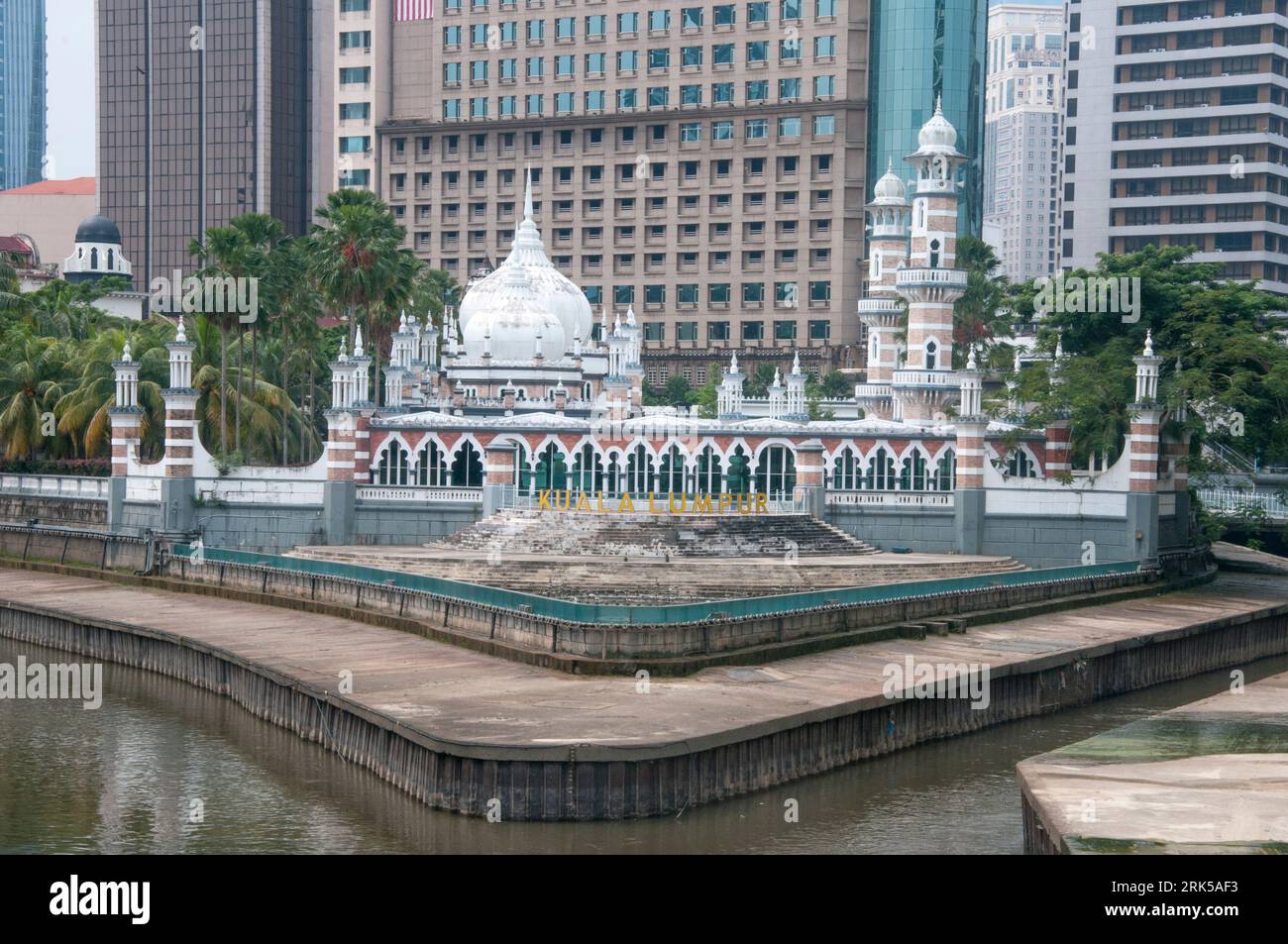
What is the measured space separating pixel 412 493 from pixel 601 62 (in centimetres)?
9229

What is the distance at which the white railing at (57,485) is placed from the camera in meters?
73.4

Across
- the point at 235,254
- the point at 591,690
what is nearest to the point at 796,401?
the point at 235,254

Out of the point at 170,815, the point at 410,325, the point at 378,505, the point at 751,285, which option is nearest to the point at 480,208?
the point at 751,285

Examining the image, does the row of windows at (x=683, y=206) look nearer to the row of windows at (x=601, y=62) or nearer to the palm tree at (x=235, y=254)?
the row of windows at (x=601, y=62)

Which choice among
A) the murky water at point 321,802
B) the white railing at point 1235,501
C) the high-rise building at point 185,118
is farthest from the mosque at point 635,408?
the high-rise building at point 185,118

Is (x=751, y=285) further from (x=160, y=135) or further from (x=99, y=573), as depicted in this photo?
(x=99, y=573)

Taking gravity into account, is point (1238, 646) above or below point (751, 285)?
below

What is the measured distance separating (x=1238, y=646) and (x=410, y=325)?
44.7 m

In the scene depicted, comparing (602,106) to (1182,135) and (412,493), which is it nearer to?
(1182,135)

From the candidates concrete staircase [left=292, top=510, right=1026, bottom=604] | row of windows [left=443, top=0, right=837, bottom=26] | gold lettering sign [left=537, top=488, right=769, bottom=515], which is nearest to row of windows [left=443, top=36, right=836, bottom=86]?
row of windows [left=443, top=0, right=837, bottom=26]

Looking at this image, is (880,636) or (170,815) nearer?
(170,815)

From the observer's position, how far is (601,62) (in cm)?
15375

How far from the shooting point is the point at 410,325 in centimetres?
8762

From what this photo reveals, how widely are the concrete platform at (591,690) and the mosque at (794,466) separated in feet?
19.1
